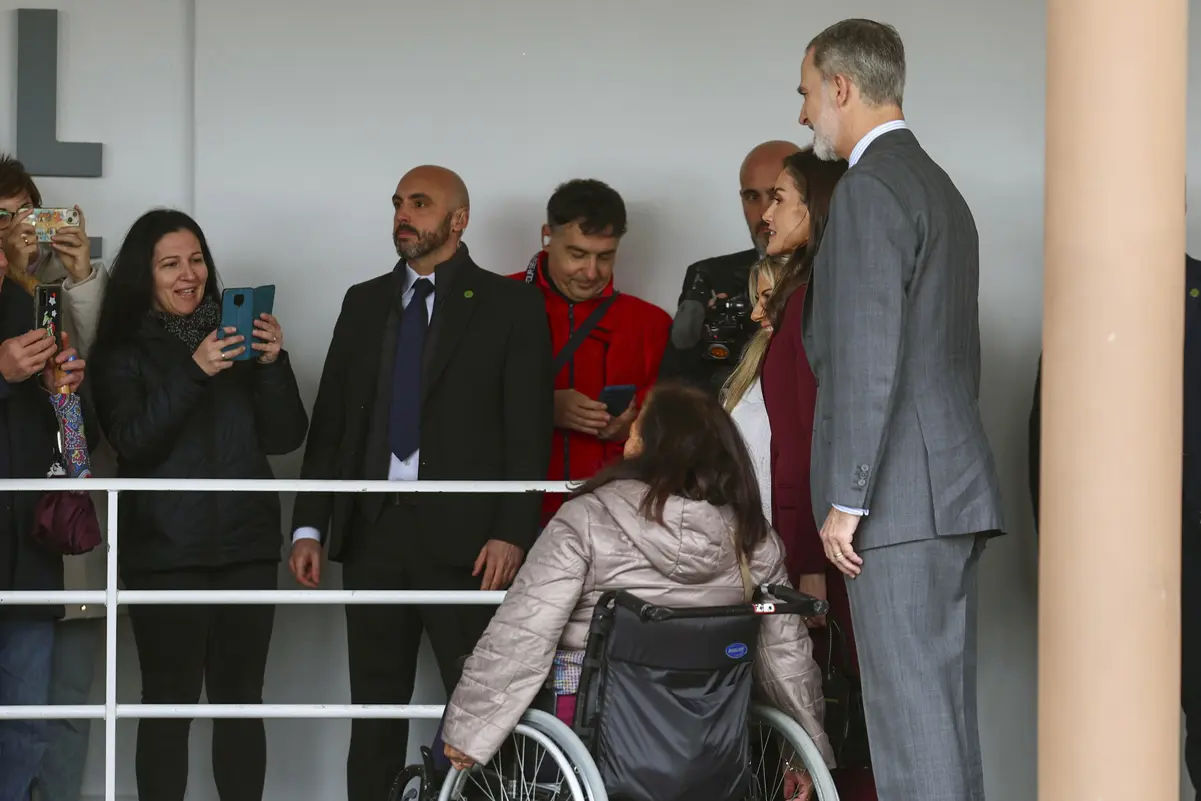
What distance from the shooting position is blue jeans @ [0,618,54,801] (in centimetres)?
396

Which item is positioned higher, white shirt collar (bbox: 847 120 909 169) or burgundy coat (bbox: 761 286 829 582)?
white shirt collar (bbox: 847 120 909 169)

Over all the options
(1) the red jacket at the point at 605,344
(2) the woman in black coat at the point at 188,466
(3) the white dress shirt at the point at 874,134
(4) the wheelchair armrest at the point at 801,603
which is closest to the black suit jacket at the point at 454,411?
(2) the woman in black coat at the point at 188,466

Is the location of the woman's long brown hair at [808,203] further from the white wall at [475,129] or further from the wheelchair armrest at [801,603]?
the white wall at [475,129]

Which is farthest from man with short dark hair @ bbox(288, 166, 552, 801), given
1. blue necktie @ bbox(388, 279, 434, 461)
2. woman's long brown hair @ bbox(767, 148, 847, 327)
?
woman's long brown hair @ bbox(767, 148, 847, 327)

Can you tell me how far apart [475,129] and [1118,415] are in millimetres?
3075

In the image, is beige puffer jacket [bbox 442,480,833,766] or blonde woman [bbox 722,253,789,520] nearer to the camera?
beige puffer jacket [bbox 442,480,833,766]

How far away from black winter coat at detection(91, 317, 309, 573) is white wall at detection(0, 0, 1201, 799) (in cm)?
90

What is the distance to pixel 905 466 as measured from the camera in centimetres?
271

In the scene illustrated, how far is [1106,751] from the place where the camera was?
2.34 m

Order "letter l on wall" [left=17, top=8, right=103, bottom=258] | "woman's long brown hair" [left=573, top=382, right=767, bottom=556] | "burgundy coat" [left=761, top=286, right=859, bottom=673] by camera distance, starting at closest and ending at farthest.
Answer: "woman's long brown hair" [left=573, top=382, right=767, bottom=556] → "burgundy coat" [left=761, top=286, right=859, bottom=673] → "letter l on wall" [left=17, top=8, right=103, bottom=258]

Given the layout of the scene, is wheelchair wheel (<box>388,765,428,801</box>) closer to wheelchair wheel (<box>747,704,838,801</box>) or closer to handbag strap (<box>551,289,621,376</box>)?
wheelchair wheel (<box>747,704,838,801</box>)

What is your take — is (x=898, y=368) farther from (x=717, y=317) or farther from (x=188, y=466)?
(x=188, y=466)

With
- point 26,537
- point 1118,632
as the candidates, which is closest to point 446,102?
point 26,537

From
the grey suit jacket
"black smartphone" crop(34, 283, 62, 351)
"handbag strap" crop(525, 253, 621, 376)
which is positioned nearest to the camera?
the grey suit jacket
